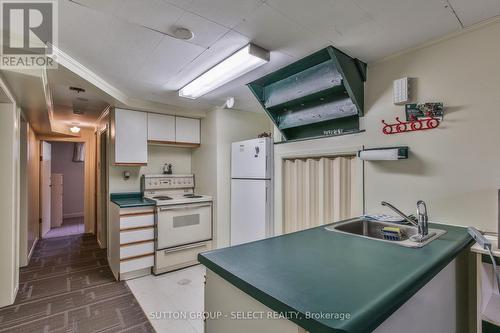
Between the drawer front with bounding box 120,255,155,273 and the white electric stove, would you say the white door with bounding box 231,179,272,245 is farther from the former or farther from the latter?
the drawer front with bounding box 120,255,155,273

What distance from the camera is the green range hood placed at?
6.73 feet

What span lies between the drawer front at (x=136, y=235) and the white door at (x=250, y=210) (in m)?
1.12

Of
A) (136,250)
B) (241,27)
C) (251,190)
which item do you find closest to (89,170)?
(136,250)

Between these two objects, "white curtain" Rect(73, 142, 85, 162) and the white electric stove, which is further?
"white curtain" Rect(73, 142, 85, 162)

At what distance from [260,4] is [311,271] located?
1.41m

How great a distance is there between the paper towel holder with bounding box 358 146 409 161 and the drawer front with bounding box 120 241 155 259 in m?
2.74

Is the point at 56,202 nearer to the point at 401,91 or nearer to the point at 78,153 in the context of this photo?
the point at 78,153

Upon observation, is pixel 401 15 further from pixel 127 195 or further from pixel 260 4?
pixel 127 195

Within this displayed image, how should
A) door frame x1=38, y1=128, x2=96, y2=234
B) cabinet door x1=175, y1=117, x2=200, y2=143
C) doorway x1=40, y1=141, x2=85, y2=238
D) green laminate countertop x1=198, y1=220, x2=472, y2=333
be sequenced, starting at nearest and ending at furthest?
green laminate countertop x1=198, y1=220, x2=472, y2=333, cabinet door x1=175, y1=117, x2=200, y2=143, door frame x1=38, y1=128, x2=96, y2=234, doorway x1=40, y1=141, x2=85, y2=238

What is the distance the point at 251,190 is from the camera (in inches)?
125

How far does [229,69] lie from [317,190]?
4.91ft

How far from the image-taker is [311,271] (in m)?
0.94

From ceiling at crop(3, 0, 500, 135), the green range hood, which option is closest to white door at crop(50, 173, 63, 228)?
ceiling at crop(3, 0, 500, 135)

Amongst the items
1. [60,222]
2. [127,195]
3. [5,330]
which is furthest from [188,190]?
[60,222]
